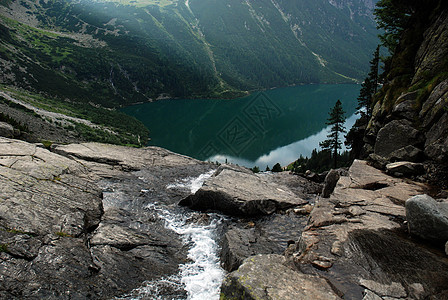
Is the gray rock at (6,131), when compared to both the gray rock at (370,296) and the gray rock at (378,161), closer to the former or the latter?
the gray rock at (370,296)

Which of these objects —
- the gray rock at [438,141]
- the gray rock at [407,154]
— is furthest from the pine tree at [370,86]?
the gray rock at [438,141]

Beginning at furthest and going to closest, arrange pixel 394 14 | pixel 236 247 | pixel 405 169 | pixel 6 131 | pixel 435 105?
pixel 394 14
pixel 6 131
pixel 405 169
pixel 435 105
pixel 236 247

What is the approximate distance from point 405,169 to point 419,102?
7362 millimetres

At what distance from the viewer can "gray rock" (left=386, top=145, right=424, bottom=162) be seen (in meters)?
21.2

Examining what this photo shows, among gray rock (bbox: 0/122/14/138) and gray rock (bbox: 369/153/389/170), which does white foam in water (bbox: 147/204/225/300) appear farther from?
gray rock (bbox: 0/122/14/138)

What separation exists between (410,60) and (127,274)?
123 feet

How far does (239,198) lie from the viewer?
78.0 ft

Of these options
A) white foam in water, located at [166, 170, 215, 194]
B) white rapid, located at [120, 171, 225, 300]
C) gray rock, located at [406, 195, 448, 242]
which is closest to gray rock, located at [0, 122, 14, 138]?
white foam in water, located at [166, 170, 215, 194]

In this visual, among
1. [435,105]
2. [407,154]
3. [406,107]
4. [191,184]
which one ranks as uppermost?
[435,105]

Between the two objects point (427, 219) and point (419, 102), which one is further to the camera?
point (419, 102)

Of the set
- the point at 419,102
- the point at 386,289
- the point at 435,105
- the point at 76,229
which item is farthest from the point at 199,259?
the point at 419,102

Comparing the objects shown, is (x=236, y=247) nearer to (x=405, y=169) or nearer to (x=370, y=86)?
(x=405, y=169)

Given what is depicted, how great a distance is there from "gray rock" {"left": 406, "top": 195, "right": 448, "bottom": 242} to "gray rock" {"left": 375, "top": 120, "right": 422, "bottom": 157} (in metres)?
12.6

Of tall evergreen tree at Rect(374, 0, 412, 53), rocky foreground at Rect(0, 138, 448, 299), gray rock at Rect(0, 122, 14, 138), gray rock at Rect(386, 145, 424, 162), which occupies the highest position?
tall evergreen tree at Rect(374, 0, 412, 53)
